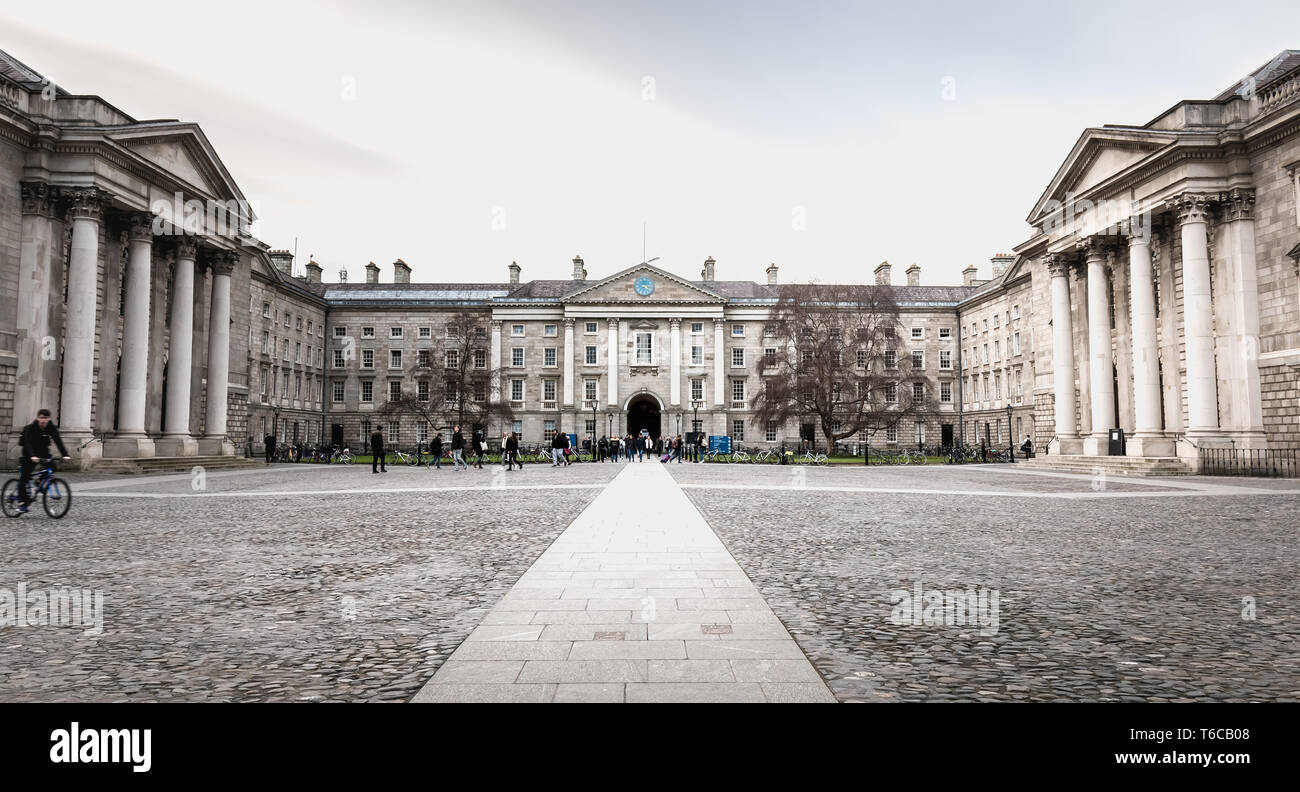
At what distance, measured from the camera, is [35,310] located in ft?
84.0

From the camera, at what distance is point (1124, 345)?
32531 mm

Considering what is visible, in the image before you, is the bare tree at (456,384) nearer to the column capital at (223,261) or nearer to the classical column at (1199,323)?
the column capital at (223,261)

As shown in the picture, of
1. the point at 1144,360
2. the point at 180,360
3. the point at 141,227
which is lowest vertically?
the point at 1144,360

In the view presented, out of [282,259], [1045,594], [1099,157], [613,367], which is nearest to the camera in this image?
[1045,594]

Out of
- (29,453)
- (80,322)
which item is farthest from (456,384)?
(29,453)

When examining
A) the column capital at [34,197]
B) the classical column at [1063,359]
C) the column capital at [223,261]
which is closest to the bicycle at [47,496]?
the column capital at [34,197]

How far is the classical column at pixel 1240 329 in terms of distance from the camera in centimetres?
2628

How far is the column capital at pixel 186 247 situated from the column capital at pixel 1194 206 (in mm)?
38218

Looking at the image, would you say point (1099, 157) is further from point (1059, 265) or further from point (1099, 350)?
point (1099, 350)

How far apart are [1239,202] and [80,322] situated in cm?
4001

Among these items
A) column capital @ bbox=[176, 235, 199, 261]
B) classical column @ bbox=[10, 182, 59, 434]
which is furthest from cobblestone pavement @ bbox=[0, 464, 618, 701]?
column capital @ bbox=[176, 235, 199, 261]

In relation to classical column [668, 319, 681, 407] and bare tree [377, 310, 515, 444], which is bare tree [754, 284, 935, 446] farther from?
classical column [668, 319, 681, 407]
